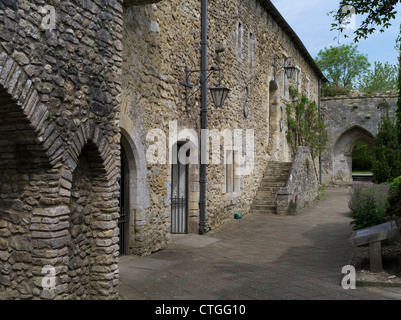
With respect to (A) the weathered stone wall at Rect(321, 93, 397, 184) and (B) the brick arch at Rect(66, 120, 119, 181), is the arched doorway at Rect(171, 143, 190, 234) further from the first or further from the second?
(A) the weathered stone wall at Rect(321, 93, 397, 184)

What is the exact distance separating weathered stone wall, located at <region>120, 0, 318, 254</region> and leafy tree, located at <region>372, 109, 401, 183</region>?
15.8 ft

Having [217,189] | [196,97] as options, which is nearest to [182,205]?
[217,189]

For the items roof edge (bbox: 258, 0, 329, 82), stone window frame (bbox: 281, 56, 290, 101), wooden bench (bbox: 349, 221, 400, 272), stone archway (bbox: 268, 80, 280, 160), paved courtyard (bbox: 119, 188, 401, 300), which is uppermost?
roof edge (bbox: 258, 0, 329, 82)

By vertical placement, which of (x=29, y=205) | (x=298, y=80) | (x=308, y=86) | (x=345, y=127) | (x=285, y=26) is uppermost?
(x=285, y=26)

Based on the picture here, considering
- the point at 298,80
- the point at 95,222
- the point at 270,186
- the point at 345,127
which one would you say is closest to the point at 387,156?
the point at 298,80

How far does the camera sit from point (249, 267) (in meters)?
5.86

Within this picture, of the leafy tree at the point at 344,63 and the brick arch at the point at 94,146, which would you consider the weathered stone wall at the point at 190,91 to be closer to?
the brick arch at the point at 94,146

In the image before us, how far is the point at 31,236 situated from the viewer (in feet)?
11.6

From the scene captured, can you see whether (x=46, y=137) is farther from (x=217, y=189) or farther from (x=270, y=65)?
(x=270, y=65)

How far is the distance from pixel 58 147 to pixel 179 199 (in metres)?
5.18

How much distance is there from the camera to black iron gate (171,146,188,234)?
8.55 metres

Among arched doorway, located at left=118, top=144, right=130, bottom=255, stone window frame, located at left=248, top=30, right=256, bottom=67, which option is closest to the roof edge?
stone window frame, located at left=248, top=30, right=256, bottom=67

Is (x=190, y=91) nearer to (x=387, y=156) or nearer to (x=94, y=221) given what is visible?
(x=94, y=221)

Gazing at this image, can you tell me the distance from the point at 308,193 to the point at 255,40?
5.37m
